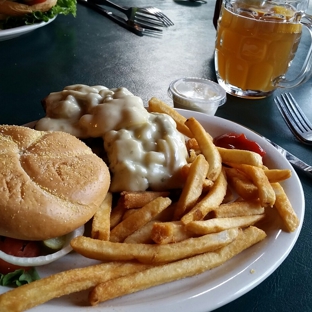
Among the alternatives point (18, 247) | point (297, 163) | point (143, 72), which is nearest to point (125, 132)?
point (18, 247)

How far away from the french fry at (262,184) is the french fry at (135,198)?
44 cm

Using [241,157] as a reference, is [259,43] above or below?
above

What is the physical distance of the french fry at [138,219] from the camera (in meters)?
1.60

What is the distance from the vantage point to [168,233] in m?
1.48

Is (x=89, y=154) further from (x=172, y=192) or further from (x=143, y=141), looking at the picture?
(x=172, y=192)

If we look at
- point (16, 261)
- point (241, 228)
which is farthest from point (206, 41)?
point (16, 261)

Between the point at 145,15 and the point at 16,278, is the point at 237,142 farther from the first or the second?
the point at 145,15

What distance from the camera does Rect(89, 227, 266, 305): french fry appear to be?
133 cm

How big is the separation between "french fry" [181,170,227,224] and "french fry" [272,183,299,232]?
237 mm

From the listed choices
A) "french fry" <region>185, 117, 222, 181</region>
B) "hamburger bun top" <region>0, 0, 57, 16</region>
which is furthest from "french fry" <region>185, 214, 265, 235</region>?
"hamburger bun top" <region>0, 0, 57, 16</region>

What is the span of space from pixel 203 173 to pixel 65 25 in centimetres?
299

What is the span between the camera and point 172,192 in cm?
196

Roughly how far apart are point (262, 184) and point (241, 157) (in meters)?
0.25

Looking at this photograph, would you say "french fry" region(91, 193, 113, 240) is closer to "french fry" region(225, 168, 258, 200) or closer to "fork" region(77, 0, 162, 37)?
"french fry" region(225, 168, 258, 200)
